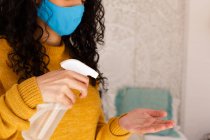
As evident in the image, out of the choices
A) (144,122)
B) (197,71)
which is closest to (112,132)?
(144,122)

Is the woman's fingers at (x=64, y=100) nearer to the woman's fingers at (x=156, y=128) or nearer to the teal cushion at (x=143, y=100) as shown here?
the woman's fingers at (x=156, y=128)

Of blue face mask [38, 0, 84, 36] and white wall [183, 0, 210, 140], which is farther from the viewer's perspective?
white wall [183, 0, 210, 140]

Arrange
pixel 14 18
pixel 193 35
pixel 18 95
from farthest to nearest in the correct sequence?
pixel 193 35 < pixel 14 18 < pixel 18 95

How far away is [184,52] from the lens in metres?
2.08

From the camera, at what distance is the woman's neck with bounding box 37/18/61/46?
855mm

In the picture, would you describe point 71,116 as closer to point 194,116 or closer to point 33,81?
point 33,81

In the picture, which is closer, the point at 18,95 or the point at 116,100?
the point at 18,95

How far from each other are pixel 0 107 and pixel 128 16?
152 centimetres

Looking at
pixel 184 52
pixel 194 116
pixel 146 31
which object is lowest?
pixel 194 116

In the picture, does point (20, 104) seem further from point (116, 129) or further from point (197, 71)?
point (197, 71)

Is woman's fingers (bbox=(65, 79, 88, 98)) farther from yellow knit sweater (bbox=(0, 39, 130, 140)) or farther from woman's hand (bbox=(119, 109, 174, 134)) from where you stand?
woman's hand (bbox=(119, 109, 174, 134))

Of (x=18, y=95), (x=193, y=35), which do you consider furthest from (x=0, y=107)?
(x=193, y=35)

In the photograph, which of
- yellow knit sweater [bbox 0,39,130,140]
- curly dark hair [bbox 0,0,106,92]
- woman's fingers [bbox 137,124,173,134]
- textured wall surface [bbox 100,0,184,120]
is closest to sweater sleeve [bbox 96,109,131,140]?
yellow knit sweater [bbox 0,39,130,140]

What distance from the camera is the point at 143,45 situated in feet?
6.81
